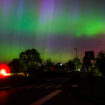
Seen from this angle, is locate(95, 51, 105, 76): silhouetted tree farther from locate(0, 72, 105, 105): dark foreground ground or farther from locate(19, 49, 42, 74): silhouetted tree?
locate(19, 49, 42, 74): silhouetted tree

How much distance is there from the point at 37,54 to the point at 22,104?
63.1 meters

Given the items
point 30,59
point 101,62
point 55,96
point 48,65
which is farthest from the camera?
point 48,65

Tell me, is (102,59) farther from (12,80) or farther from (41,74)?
(41,74)

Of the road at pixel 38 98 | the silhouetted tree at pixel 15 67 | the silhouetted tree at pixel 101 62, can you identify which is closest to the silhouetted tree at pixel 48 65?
the silhouetted tree at pixel 15 67

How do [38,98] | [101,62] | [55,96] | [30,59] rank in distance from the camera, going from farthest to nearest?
[30,59] < [101,62] < [55,96] < [38,98]

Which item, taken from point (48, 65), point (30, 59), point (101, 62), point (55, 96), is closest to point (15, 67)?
point (48, 65)

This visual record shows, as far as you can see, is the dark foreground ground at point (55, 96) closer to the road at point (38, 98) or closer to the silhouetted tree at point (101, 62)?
the road at point (38, 98)

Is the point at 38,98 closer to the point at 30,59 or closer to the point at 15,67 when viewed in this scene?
the point at 30,59

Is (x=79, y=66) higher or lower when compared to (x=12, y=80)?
higher

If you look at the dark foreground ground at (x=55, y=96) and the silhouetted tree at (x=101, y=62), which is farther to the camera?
the silhouetted tree at (x=101, y=62)

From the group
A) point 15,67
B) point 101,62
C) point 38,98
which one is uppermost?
point 15,67

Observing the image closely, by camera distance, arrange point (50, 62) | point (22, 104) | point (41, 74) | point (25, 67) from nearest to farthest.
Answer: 1. point (22, 104)
2. point (41, 74)
3. point (25, 67)
4. point (50, 62)

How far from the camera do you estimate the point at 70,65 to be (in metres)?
121

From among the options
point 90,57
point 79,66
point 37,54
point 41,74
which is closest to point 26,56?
point 37,54
